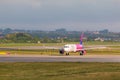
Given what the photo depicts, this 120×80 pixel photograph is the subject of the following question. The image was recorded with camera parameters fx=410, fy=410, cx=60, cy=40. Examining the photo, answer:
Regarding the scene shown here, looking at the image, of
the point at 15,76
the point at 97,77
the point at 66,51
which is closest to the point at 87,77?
the point at 97,77

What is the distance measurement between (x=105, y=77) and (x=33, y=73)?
923cm

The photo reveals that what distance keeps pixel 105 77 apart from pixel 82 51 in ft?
199

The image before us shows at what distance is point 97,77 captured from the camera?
43.7 meters

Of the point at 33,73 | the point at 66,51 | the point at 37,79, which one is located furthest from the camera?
the point at 66,51

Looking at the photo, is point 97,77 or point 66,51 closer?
point 97,77

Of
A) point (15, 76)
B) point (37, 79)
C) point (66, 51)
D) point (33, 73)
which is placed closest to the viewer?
point (37, 79)

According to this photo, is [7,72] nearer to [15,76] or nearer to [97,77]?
[15,76]

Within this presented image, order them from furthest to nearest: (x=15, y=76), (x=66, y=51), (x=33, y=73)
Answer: (x=66, y=51) → (x=33, y=73) → (x=15, y=76)

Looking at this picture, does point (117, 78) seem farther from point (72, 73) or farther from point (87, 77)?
point (72, 73)

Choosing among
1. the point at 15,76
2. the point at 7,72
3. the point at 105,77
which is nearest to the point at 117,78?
the point at 105,77

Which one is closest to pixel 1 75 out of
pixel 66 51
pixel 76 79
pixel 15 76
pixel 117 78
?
pixel 15 76

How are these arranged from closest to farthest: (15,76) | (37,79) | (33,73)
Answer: (37,79) → (15,76) → (33,73)

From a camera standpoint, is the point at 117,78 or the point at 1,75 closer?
the point at 117,78

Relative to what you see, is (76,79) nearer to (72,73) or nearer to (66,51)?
(72,73)
